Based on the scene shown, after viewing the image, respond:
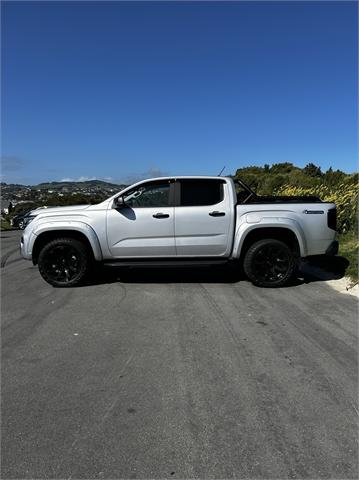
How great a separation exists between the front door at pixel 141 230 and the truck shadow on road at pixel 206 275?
1.30ft

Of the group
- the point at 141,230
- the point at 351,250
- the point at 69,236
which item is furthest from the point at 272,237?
the point at 69,236

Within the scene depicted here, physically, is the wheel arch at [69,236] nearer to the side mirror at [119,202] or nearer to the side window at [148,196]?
the side mirror at [119,202]

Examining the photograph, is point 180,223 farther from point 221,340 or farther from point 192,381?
point 192,381

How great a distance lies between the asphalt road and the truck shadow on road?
3.93 feet

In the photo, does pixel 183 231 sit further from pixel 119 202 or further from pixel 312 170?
pixel 312 170

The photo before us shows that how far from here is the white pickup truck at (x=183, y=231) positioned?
24.8 feet

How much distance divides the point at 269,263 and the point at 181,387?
398 cm

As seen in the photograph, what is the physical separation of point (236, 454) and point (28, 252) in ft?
18.9

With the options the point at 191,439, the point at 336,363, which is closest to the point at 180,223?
the point at 336,363

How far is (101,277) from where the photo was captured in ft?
28.1

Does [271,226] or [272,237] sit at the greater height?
[271,226]

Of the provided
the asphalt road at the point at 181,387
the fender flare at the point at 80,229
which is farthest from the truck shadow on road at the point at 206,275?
the asphalt road at the point at 181,387

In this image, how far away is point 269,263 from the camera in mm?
7578

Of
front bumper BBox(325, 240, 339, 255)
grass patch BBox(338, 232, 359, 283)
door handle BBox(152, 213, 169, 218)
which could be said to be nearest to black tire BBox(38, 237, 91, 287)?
door handle BBox(152, 213, 169, 218)
